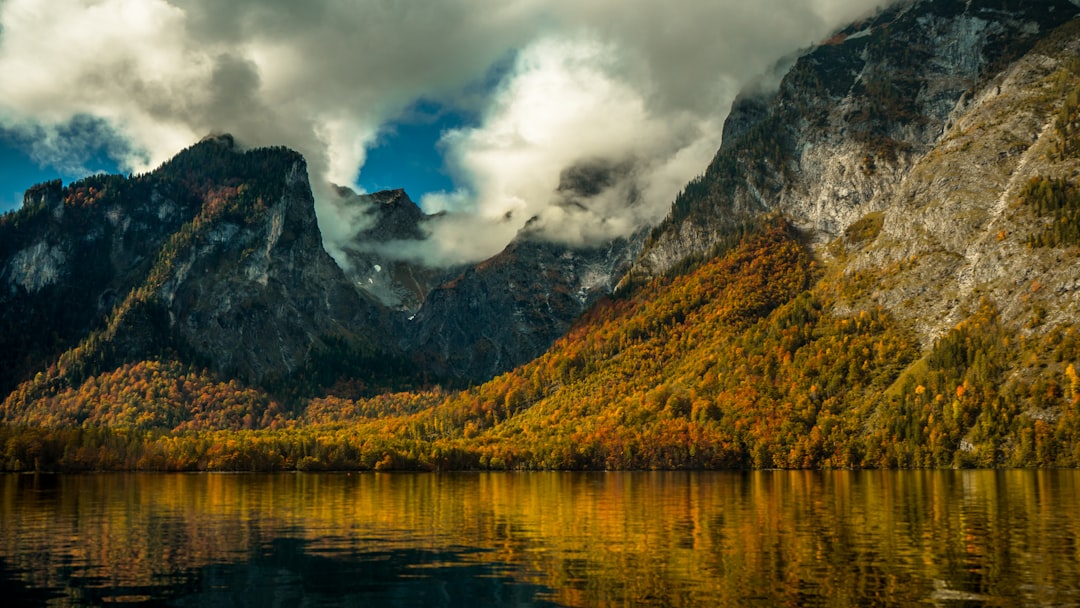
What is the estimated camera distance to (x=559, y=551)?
237 feet

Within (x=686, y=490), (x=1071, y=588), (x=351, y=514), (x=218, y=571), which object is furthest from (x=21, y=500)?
(x=1071, y=588)

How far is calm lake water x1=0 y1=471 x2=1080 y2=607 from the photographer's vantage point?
52.6 metres

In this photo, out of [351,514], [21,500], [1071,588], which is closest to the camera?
[1071,588]

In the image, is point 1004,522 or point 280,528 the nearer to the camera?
point 1004,522

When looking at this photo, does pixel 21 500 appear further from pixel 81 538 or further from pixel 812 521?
pixel 812 521

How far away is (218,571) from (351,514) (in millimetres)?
48885

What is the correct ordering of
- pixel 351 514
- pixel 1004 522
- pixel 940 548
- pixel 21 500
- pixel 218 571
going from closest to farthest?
1. pixel 218 571
2. pixel 940 548
3. pixel 1004 522
4. pixel 351 514
5. pixel 21 500

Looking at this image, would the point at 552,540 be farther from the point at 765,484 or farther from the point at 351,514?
the point at 765,484

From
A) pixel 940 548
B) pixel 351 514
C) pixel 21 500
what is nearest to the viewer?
pixel 940 548

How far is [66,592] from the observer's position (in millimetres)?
54219

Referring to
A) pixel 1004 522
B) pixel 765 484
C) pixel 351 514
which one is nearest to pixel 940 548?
pixel 1004 522

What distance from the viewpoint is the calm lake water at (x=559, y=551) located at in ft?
173

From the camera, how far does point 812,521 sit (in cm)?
9162

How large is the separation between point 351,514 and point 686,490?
64437mm
